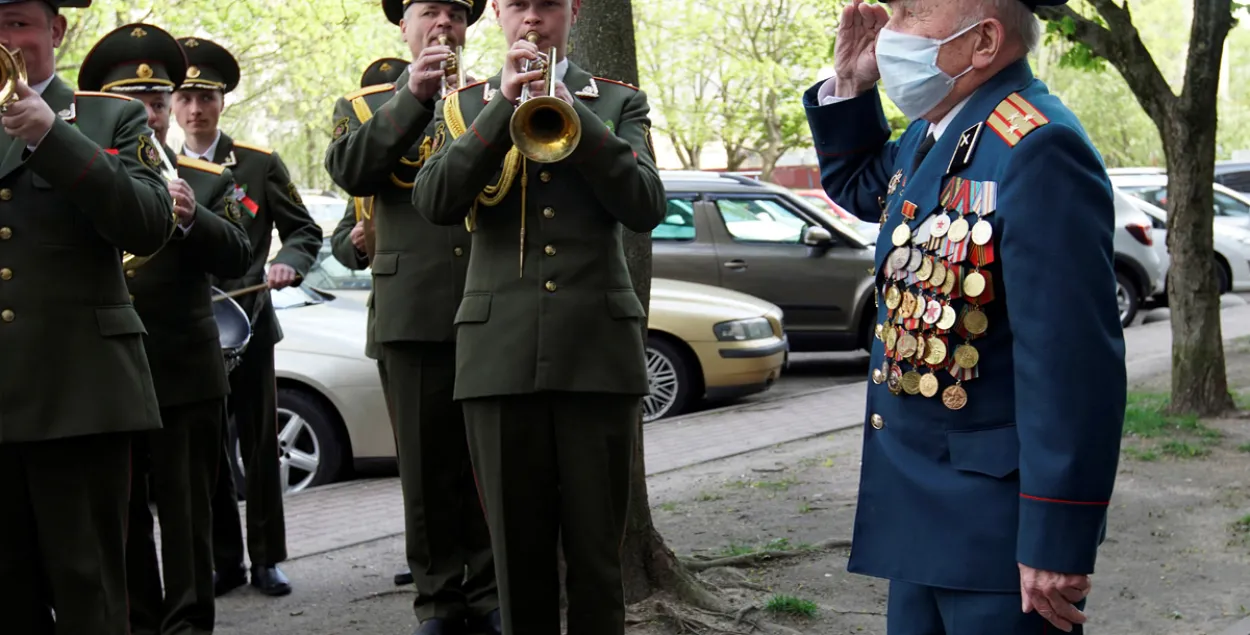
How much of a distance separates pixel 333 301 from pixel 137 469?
4.02 meters

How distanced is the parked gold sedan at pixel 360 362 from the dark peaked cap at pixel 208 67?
7.67ft

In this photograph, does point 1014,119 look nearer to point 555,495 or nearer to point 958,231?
point 958,231

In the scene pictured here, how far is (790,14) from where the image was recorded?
31.6 meters

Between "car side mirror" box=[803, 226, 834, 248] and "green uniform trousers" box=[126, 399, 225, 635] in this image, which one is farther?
"car side mirror" box=[803, 226, 834, 248]

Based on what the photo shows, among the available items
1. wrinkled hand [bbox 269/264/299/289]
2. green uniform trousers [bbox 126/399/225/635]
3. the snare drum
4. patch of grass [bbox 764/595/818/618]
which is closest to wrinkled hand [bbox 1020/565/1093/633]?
patch of grass [bbox 764/595/818/618]

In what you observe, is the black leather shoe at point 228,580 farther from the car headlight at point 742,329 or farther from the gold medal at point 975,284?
the car headlight at point 742,329

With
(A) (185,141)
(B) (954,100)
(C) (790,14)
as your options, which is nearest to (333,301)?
(A) (185,141)

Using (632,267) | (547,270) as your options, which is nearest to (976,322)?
(547,270)

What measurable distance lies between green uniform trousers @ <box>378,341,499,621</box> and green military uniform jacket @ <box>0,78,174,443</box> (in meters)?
1.18

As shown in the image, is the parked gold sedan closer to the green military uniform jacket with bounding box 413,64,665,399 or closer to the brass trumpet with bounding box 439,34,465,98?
the brass trumpet with bounding box 439,34,465,98

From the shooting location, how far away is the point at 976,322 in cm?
282

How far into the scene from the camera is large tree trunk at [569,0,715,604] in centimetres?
532

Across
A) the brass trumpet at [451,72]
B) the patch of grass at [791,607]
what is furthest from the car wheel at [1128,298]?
the brass trumpet at [451,72]

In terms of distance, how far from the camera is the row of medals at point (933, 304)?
9.23 feet
